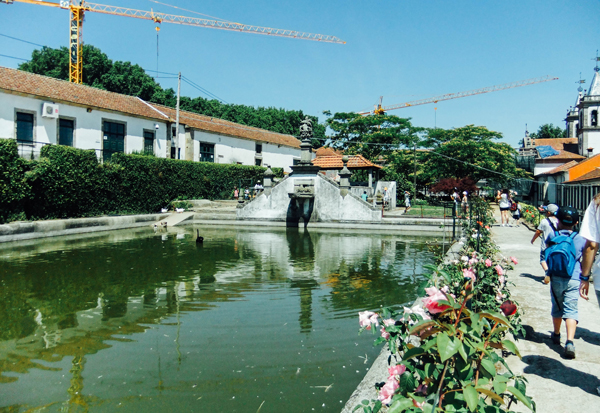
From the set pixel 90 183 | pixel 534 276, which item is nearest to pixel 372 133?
pixel 90 183

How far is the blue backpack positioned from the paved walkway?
80 centimetres

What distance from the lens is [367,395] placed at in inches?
136

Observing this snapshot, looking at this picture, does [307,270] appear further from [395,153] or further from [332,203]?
[395,153]

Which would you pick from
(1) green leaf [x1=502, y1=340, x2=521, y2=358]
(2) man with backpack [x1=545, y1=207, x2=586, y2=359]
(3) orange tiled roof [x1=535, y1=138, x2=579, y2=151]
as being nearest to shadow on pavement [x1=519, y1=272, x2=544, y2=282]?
(2) man with backpack [x1=545, y1=207, x2=586, y2=359]

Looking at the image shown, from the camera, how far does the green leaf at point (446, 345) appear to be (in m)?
1.88

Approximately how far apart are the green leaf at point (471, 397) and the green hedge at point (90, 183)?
19385 mm

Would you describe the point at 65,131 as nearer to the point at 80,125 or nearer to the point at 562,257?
the point at 80,125

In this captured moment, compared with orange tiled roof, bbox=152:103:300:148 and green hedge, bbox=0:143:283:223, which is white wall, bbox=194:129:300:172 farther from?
green hedge, bbox=0:143:283:223

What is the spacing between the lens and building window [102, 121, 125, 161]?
28188 mm

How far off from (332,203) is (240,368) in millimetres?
18558

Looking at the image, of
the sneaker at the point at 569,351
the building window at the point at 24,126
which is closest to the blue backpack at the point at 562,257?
the sneaker at the point at 569,351

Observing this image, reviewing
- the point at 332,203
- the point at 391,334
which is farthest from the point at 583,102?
the point at 391,334

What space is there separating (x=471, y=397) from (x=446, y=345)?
236 millimetres

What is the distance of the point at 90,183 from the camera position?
21141 mm
